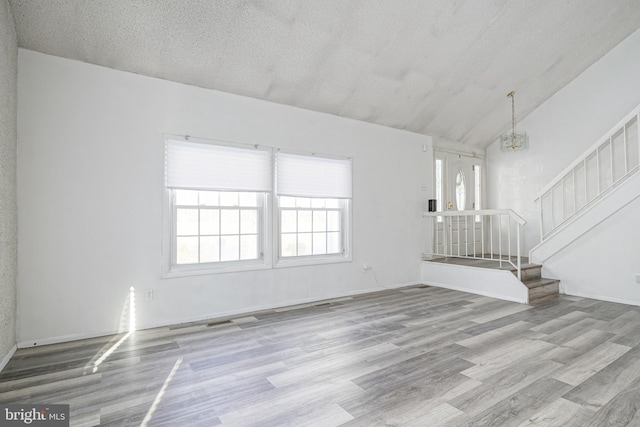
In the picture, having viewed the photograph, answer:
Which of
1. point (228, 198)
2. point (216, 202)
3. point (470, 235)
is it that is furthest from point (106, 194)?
point (470, 235)

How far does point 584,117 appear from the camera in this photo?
6.06 metres

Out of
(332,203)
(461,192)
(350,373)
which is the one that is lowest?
(350,373)

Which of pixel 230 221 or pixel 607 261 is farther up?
pixel 230 221

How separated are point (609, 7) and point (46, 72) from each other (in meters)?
6.99

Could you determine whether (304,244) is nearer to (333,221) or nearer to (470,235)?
(333,221)

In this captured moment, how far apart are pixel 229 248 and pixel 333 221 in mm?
1630

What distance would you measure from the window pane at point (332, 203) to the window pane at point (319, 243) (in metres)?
0.42

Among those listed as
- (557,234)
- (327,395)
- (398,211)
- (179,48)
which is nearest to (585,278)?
(557,234)

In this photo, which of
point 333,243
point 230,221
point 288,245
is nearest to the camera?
point 230,221

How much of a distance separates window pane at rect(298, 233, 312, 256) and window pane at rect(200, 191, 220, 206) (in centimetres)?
126

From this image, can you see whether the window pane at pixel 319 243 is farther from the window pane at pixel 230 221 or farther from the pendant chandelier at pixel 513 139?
the pendant chandelier at pixel 513 139

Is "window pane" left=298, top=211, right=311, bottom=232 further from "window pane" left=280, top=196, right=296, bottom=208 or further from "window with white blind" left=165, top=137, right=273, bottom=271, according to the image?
"window with white blind" left=165, top=137, right=273, bottom=271

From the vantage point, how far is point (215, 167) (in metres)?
4.04

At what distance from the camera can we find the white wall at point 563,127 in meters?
5.68
